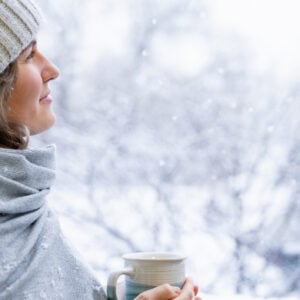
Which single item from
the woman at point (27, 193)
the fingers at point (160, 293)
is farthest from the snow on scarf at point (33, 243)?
the fingers at point (160, 293)

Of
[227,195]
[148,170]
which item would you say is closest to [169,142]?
[148,170]

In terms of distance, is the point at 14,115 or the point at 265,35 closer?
the point at 14,115

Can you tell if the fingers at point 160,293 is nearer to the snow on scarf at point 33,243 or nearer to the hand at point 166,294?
the hand at point 166,294

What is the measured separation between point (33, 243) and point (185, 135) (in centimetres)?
63

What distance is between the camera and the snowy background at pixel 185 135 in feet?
4.42

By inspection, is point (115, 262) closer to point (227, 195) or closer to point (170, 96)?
point (227, 195)

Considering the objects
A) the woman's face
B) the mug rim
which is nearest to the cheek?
the woman's face

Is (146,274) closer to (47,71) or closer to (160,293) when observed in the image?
(160,293)

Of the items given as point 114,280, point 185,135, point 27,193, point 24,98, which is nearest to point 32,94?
point 24,98

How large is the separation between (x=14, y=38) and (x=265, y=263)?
826 mm

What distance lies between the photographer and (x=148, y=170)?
1.39m

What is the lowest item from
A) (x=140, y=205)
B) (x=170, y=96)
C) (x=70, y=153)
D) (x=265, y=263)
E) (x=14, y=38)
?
(x=265, y=263)

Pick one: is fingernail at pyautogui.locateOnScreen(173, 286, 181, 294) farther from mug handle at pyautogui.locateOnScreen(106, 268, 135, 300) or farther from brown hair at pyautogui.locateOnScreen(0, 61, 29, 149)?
brown hair at pyautogui.locateOnScreen(0, 61, 29, 149)

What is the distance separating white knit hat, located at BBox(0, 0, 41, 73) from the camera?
0.85 meters
